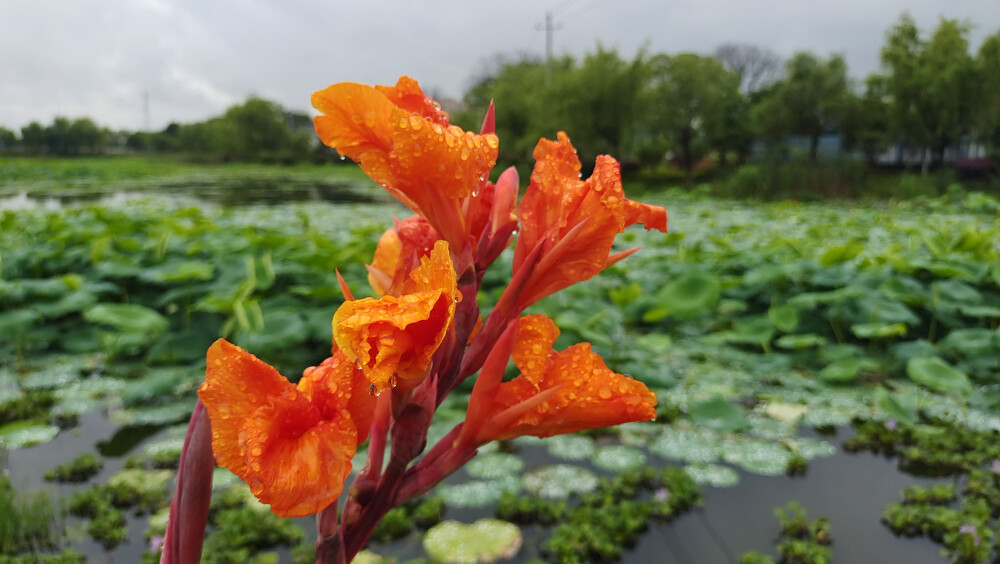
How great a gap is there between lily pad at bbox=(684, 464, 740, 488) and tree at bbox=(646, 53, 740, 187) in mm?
15188

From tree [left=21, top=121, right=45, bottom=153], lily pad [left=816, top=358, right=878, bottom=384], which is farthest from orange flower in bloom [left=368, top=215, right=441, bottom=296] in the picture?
tree [left=21, top=121, right=45, bottom=153]

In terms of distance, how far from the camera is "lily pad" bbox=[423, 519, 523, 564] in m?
1.32

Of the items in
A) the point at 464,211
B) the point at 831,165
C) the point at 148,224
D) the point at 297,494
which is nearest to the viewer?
the point at 297,494

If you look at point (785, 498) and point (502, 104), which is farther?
point (502, 104)

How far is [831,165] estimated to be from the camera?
13.0 m

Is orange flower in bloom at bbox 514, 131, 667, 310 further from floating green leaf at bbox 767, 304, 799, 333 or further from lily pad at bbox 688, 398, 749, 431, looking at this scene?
floating green leaf at bbox 767, 304, 799, 333

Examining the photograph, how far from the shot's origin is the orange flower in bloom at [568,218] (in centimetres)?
34

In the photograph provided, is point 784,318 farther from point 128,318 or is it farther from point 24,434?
point 24,434

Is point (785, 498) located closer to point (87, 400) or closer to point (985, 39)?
point (87, 400)

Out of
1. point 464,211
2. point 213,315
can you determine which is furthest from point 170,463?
point 464,211

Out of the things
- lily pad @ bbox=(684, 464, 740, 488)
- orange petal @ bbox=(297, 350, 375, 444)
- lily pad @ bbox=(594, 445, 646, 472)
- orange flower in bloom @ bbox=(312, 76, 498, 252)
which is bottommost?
lily pad @ bbox=(684, 464, 740, 488)

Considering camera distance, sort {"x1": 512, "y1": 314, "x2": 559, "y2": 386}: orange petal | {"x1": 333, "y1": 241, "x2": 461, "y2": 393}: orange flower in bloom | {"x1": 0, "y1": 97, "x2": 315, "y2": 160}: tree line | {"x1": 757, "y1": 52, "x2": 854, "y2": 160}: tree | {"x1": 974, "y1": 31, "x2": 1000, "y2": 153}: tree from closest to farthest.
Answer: {"x1": 333, "y1": 241, "x2": 461, "y2": 393}: orange flower in bloom → {"x1": 512, "y1": 314, "x2": 559, "y2": 386}: orange petal → {"x1": 974, "y1": 31, "x2": 1000, "y2": 153}: tree → {"x1": 757, "y1": 52, "x2": 854, "y2": 160}: tree → {"x1": 0, "y1": 97, "x2": 315, "y2": 160}: tree line

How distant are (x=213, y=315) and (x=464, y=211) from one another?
2.56 meters

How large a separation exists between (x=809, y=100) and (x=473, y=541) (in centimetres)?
1758
